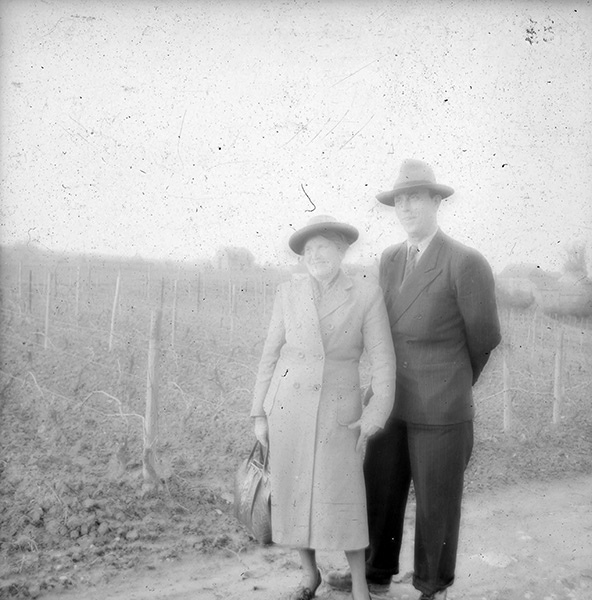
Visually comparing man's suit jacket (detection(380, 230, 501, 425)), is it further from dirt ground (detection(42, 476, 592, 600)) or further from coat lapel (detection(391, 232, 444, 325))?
dirt ground (detection(42, 476, 592, 600))

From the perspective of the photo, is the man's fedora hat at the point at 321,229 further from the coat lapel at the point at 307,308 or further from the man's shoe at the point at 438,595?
the man's shoe at the point at 438,595

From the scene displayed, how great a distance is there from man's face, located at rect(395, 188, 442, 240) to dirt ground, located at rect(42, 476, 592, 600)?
6.87 ft

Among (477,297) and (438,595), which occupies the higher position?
(477,297)

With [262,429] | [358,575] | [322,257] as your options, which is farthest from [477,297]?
[358,575]

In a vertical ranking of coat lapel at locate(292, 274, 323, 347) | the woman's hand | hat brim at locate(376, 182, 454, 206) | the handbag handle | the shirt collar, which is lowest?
the handbag handle

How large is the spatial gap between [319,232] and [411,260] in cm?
55

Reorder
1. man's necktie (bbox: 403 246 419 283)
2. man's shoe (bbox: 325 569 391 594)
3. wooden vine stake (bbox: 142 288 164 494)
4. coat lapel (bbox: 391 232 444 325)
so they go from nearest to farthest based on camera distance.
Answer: coat lapel (bbox: 391 232 444 325) → man's necktie (bbox: 403 246 419 283) → man's shoe (bbox: 325 569 391 594) → wooden vine stake (bbox: 142 288 164 494)

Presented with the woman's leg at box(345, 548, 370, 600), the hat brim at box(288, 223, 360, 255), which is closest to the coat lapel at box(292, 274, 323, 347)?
the hat brim at box(288, 223, 360, 255)

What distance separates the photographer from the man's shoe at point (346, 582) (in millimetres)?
3014

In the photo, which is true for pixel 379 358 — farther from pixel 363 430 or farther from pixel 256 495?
pixel 256 495

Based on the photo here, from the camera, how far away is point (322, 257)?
276cm

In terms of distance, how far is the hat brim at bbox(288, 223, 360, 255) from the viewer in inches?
106

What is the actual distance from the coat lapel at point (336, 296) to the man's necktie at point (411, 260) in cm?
32

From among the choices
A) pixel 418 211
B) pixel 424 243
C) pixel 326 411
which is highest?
pixel 418 211
